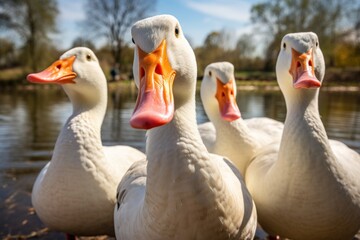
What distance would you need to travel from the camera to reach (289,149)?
8.05 feet

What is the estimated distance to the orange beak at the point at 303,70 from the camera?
222 cm

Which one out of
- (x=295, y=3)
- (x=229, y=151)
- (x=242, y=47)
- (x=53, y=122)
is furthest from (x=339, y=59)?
(x=229, y=151)

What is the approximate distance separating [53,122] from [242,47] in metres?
32.4

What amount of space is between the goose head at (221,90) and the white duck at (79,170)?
4.39 ft

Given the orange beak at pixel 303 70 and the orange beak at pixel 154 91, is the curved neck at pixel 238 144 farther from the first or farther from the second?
the orange beak at pixel 154 91

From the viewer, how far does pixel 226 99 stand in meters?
3.68

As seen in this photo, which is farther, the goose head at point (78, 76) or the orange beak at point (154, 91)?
the goose head at point (78, 76)

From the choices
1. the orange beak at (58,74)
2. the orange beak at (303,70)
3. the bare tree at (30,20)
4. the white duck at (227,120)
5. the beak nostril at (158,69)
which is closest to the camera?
the beak nostril at (158,69)

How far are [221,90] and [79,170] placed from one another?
1887mm

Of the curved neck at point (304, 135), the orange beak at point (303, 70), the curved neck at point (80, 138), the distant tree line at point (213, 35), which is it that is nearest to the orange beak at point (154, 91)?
the orange beak at point (303, 70)

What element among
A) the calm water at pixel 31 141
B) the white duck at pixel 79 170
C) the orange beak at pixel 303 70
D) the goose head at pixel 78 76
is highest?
the orange beak at pixel 303 70

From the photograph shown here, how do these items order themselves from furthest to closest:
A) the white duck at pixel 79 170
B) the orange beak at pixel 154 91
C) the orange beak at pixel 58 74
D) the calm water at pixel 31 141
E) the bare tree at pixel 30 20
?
the bare tree at pixel 30 20 < the calm water at pixel 31 141 < the orange beak at pixel 58 74 < the white duck at pixel 79 170 < the orange beak at pixel 154 91

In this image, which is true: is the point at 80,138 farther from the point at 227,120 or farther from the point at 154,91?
the point at 154,91

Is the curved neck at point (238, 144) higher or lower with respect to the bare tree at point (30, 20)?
lower
